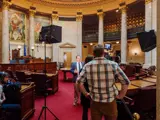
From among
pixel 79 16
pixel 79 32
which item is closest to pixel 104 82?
pixel 79 32

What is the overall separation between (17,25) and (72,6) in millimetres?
6856

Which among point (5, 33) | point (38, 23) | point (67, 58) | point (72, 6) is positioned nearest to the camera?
point (5, 33)

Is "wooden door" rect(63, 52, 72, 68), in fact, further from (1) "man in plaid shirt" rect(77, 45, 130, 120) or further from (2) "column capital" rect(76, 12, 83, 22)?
(1) "man in plaid shirt" rect(77, 45, 130, 120)

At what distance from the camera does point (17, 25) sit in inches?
628

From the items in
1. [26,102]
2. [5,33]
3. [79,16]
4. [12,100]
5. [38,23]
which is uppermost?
[79,16]

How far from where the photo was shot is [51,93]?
7.03m

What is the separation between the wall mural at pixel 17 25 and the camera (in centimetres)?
1549

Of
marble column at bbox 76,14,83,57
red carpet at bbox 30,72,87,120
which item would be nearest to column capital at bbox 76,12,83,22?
marble column at bbox 76,14,83,57

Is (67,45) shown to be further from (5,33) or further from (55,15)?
(5,33)

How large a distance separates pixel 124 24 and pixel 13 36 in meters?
11.1

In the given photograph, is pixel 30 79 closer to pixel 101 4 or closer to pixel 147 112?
pixel 147 112

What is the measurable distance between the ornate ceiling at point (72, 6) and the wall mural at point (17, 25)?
1.64 metres

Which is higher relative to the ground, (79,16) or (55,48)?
(79,16)

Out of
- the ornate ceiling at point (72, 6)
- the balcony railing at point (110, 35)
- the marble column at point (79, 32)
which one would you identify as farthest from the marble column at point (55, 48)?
the balcony railing at point (110, 35)
